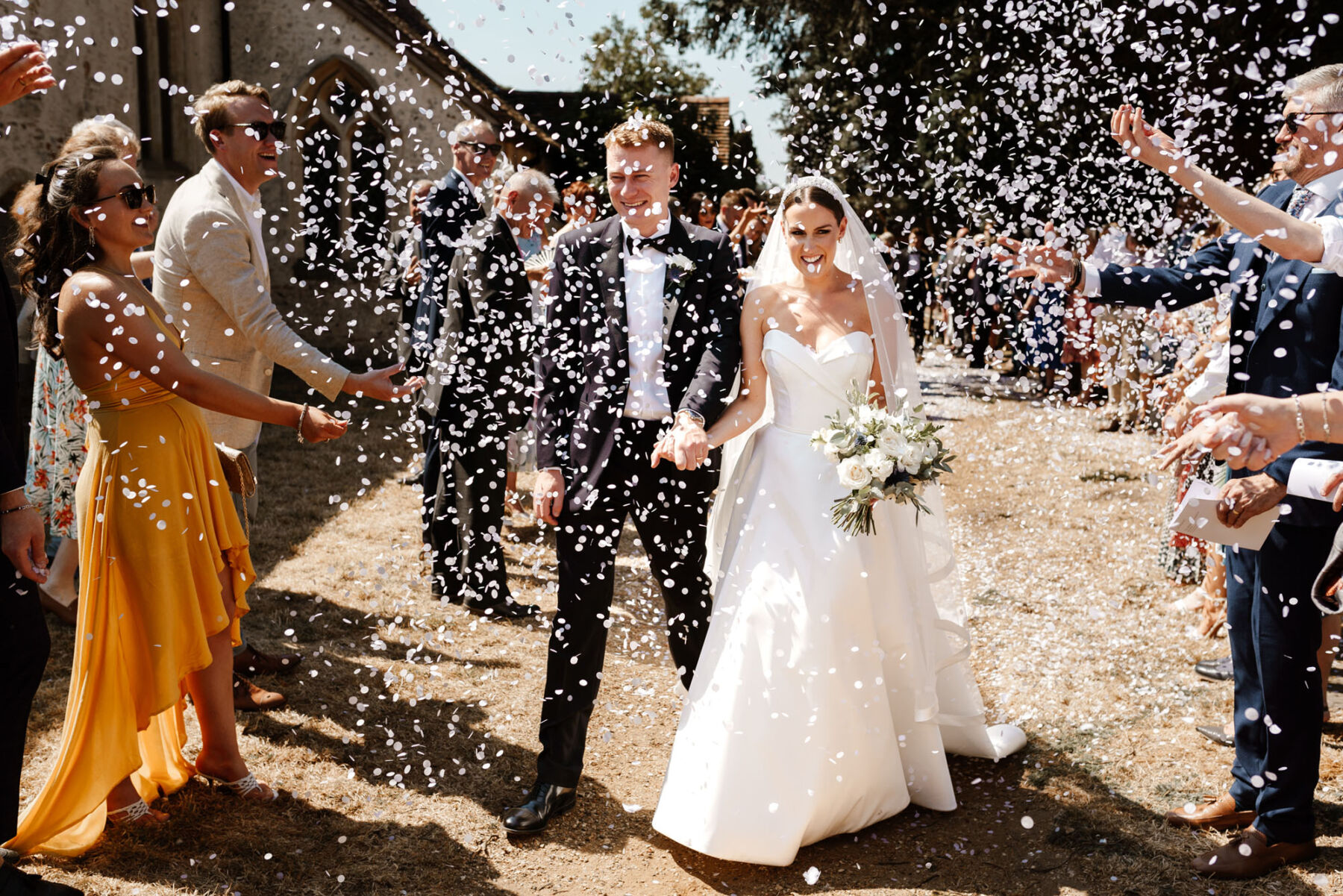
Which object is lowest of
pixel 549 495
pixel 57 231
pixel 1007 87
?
pixel 549 495

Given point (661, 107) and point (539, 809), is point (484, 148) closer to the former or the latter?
point (539, 809)

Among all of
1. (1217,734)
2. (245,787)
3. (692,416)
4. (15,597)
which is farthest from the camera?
(1217,734)

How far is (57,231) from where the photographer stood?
3.33 meters

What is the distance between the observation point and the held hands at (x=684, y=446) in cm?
341

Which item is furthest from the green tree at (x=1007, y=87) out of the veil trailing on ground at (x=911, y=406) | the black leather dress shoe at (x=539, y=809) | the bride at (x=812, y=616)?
the black leather dress shoe at (x=539, y=809)

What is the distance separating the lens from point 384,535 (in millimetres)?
7488

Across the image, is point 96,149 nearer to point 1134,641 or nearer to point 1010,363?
point 1134,641

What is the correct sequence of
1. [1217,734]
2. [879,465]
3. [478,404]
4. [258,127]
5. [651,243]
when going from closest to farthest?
[879,465] → [651,243] → [258,127] → [1217,734] → [478,404]

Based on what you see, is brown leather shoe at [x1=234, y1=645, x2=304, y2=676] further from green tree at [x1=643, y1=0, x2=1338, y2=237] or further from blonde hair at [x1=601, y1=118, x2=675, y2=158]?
green tree at [x1=643, y1=0, x2=1338, y2=237]

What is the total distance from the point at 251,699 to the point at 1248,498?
418 centimetres

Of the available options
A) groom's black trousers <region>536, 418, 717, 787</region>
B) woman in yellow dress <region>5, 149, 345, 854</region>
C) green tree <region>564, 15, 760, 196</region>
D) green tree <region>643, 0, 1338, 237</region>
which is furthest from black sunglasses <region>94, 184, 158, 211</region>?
green tree <region>564, 15, 760, 196</region>

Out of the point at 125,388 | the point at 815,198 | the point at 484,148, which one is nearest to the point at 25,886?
the point at 125,388

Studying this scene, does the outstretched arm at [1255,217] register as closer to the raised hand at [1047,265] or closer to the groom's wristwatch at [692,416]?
the raised hand at [1047,265]

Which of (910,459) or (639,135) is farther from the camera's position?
(639,135)
